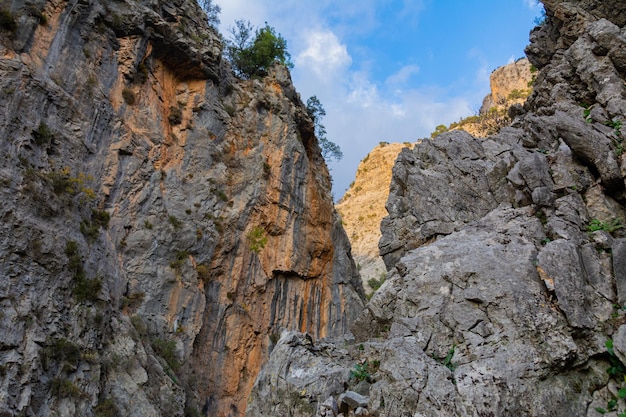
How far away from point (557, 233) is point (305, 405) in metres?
7.64

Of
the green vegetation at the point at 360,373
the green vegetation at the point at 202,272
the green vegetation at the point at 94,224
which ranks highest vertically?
the green vegetation at the point at 94,224

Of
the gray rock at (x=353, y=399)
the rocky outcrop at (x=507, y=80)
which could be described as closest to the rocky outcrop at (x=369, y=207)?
the rocky outcrop at (x=507, y=80)

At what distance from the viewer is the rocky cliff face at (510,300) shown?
8.70m

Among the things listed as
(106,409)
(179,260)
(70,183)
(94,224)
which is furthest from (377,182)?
(106,409)

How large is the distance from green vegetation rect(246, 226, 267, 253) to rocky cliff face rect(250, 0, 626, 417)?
33.4 ft

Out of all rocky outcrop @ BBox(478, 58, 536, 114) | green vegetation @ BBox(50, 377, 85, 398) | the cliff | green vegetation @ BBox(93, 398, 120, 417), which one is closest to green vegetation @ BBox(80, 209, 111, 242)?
green vegetation @ BBox(50, 377, 85, 398)

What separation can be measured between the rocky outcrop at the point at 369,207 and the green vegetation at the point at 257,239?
866 inches

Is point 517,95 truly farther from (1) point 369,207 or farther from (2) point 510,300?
(2) point 510,300

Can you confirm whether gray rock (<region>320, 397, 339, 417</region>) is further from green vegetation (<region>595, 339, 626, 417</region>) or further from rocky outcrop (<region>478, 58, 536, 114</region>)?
rocky outcrop (<region>478, 58, 536, 114</region>)

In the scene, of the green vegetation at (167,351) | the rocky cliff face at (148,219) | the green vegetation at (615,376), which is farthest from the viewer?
the green vegetation at (167,351)

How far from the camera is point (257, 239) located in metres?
24.5

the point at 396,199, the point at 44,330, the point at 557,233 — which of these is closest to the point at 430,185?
the point at 396,199

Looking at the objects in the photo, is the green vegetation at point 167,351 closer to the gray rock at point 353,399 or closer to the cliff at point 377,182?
the gray rock at point 353,399

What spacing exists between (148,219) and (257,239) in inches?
246
